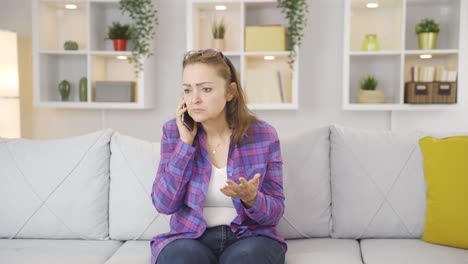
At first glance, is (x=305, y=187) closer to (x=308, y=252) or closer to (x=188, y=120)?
(x=308, y=252)

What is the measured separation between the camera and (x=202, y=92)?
194 cm

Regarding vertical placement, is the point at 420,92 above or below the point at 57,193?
above

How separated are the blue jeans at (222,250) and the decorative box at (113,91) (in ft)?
6.07

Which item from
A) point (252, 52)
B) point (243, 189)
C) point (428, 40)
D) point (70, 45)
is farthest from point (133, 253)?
point (428, 40)

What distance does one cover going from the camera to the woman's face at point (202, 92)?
6.28 feet

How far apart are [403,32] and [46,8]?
238 centimetres

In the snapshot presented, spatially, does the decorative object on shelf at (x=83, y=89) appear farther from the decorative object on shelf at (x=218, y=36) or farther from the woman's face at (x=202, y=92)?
the woman's face at (x=202, y=92)

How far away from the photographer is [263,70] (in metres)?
3.51

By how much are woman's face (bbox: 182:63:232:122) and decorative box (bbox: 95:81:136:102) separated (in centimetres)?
167

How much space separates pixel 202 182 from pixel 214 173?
64 mm

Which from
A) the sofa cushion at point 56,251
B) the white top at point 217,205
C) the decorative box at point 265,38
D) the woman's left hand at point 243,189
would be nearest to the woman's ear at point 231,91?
the white top at point 217,205

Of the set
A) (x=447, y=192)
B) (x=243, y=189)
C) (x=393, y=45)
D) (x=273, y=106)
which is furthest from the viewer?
(x=393, y=45)

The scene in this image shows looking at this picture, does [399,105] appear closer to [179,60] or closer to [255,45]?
[255,45]

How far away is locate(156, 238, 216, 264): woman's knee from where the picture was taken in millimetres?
1699
